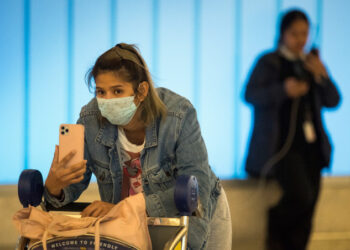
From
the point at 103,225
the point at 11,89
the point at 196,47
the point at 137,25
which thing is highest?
the point at 137,25

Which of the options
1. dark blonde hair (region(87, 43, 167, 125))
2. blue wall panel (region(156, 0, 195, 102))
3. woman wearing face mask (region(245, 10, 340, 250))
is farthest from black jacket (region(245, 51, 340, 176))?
dark blonde hair (region(87, 43, 167, 125))

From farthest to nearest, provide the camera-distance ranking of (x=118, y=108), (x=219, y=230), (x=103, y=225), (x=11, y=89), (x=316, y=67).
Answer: (x=316, y=67), (x=11, y=89), (x=219, y=230), (x=118, y=108), (x=103, y=225)

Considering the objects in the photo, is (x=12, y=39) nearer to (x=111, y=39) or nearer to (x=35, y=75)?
(x=35, y=75)

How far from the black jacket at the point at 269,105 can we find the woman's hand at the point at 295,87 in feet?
0.10

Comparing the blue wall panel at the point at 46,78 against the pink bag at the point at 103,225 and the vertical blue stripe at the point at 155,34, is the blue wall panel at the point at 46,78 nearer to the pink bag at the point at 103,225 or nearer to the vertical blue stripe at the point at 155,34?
the vertical blue stripe at the point at 155,34

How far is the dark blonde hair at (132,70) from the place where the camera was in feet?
4.81

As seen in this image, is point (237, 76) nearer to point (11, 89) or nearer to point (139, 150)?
point (11, 89)

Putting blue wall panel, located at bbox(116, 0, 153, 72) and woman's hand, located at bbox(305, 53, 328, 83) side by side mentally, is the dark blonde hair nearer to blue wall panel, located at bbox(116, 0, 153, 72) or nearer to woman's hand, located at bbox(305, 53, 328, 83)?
blue wall panel, located at bbox(116, 0, 153, 72)

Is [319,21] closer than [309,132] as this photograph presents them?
No

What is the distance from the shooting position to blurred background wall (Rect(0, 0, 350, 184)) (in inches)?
107

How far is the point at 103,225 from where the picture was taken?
1250mm

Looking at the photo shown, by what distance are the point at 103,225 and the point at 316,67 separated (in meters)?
2.06

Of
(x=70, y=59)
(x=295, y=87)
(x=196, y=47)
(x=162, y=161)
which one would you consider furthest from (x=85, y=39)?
(x=162, y=161)

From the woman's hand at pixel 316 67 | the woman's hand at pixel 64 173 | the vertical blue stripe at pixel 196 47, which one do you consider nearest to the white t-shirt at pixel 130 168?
the woman's hand at pixel 64 173
